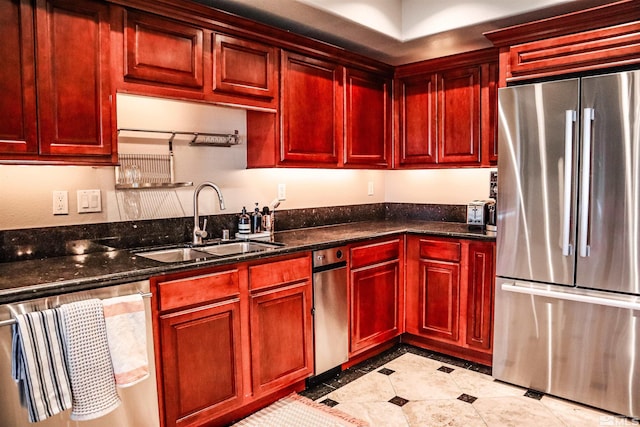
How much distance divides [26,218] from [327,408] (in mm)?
1868

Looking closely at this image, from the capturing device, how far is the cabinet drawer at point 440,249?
318 cm

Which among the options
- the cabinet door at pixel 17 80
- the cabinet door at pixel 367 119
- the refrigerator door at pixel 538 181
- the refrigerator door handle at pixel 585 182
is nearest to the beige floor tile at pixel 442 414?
the refrigerator door at pixel 538 181

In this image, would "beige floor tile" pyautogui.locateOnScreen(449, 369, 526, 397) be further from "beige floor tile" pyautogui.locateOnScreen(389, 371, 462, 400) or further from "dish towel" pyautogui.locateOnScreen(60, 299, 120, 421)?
"dish towel" pyautogui.locateOnScreen(60, 299, 120, 421)

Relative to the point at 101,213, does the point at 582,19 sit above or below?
above

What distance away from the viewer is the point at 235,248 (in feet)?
9.50

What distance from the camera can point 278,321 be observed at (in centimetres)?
256

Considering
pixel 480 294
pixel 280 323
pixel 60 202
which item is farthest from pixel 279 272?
pixel 480 294

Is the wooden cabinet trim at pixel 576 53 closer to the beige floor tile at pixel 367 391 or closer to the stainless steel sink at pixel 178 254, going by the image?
the beige floor tile at pixel 367 391

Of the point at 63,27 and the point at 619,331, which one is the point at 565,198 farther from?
the point at 63,27

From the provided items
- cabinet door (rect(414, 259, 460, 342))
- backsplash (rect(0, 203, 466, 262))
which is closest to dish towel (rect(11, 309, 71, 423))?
backsplash (rect(0, 203, 466, 262))

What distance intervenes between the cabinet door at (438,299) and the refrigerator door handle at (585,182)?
841 millimetres

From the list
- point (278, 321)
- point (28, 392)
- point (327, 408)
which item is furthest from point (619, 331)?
point (28, 392)

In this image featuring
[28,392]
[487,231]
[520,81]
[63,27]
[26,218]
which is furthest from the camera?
A: [487,231]

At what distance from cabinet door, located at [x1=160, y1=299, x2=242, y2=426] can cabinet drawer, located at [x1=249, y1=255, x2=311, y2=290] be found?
0.17 metres
